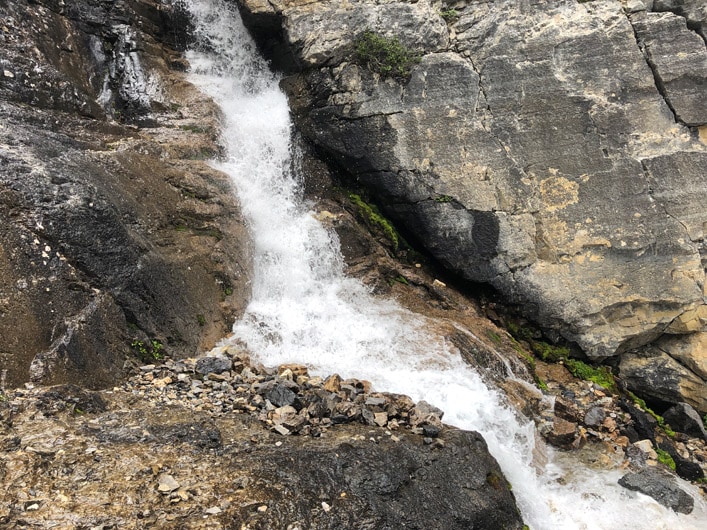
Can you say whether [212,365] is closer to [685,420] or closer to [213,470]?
[213,470]

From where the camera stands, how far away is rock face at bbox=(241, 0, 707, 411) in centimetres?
1021

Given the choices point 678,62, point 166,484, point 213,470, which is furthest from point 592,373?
point 166,484

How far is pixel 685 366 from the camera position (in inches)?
414

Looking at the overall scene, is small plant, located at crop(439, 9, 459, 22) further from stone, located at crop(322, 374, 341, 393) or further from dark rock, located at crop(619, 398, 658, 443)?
dark rock, located at crop(619, 398, 658, 443)

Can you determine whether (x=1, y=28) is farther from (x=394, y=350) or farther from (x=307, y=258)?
(x=394, y=350)

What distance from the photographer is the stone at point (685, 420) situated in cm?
966

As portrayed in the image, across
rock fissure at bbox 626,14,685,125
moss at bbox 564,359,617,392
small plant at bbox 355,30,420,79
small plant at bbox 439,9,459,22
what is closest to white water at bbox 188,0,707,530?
small plant at bbox 355,30,420,79

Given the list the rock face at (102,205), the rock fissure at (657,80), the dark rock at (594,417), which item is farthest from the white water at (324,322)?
the rock fissure at (657,80)

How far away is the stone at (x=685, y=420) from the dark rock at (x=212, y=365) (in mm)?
8725

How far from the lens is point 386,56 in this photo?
10.8 metres

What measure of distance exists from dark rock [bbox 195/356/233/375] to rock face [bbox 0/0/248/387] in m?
0.65

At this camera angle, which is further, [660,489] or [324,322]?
[324,322]

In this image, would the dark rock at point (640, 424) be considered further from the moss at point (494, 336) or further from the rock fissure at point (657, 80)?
the rock fissure at point (657, 80)

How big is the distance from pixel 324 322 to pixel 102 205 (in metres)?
4.11
